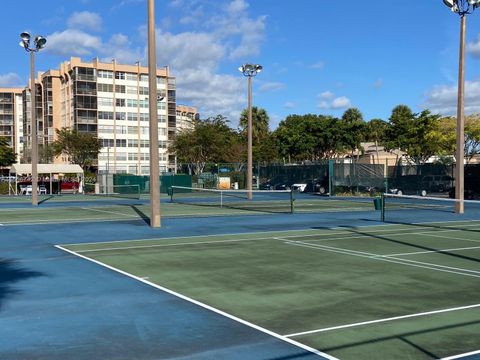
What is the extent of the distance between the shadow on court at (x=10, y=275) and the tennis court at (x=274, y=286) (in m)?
0.26

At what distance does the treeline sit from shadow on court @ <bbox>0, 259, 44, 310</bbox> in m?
61.8

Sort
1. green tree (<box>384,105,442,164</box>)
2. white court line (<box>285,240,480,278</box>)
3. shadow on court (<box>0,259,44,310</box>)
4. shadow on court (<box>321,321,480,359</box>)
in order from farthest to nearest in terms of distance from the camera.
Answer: green tree (<box>384,105,442,164</box>)
white court line (<box>285,240,480,278</box>)
shadow on court (<box>0,259,44,310</box>)
shadow on court (<box>321,321,480,359</box>)

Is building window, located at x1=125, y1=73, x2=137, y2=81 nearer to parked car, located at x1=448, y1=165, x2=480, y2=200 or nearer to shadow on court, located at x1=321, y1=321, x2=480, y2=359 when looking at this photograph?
parked car, located at x1=448, y1=165, x2=480, y2=200

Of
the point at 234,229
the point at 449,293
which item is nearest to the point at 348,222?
the point at 234,229

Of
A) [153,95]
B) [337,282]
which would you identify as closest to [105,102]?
[153,95]

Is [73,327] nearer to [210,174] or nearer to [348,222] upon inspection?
[348,222]

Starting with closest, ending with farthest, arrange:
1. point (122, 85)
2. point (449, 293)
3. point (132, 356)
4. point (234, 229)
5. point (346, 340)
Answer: point (132, 356), point (346, 340), point (449, 293), point (234, 229), point (122, 85)

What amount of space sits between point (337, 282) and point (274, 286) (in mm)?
1323

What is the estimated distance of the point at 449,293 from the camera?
406 inches

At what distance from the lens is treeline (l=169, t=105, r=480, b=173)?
7319 cm

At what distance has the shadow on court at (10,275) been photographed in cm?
1031

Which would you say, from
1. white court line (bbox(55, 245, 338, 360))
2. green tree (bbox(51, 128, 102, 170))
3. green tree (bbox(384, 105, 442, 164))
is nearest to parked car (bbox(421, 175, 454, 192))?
green tree (bbox(384, 105, 442, 164))

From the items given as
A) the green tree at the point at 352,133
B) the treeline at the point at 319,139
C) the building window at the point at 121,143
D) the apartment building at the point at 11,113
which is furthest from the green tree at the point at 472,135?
the apartment building at the point at 11,113

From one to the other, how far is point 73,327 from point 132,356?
1645mm
